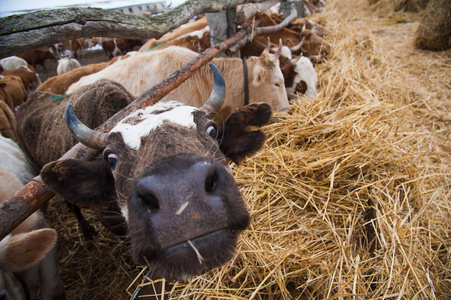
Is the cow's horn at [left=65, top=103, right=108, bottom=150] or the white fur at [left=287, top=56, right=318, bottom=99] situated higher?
the cow's horn at [left=65, top=103, right=108, bottom=150]

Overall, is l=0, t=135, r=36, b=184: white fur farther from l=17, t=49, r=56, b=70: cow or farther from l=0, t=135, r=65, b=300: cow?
l=17, t=49, r=56, b=70: cow

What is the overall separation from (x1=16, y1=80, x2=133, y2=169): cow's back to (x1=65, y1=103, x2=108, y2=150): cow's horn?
65 centimetres

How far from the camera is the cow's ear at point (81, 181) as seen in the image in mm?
1480

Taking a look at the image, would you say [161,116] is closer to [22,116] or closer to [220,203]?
[220,203]

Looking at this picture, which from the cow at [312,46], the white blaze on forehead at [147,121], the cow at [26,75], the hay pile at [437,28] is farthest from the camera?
the cow at [26,75]

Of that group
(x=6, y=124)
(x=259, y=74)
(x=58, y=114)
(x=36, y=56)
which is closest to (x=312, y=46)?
(x=259, y=74)

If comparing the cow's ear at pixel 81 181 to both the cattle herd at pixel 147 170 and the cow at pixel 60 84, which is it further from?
the cow at pixel 60 84

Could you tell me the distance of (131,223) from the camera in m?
1.05

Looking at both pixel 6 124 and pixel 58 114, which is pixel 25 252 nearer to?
pixel 58 114

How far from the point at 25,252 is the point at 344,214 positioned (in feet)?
9.21

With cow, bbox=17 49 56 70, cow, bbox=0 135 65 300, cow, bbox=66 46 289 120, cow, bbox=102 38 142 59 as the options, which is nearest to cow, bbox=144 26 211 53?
cow, bbox=66 46 289 120

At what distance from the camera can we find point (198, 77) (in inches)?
144

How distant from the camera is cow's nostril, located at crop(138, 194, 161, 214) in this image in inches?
41.2

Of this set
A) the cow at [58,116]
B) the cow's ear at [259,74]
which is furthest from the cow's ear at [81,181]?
the cow's ear at [259,74]
